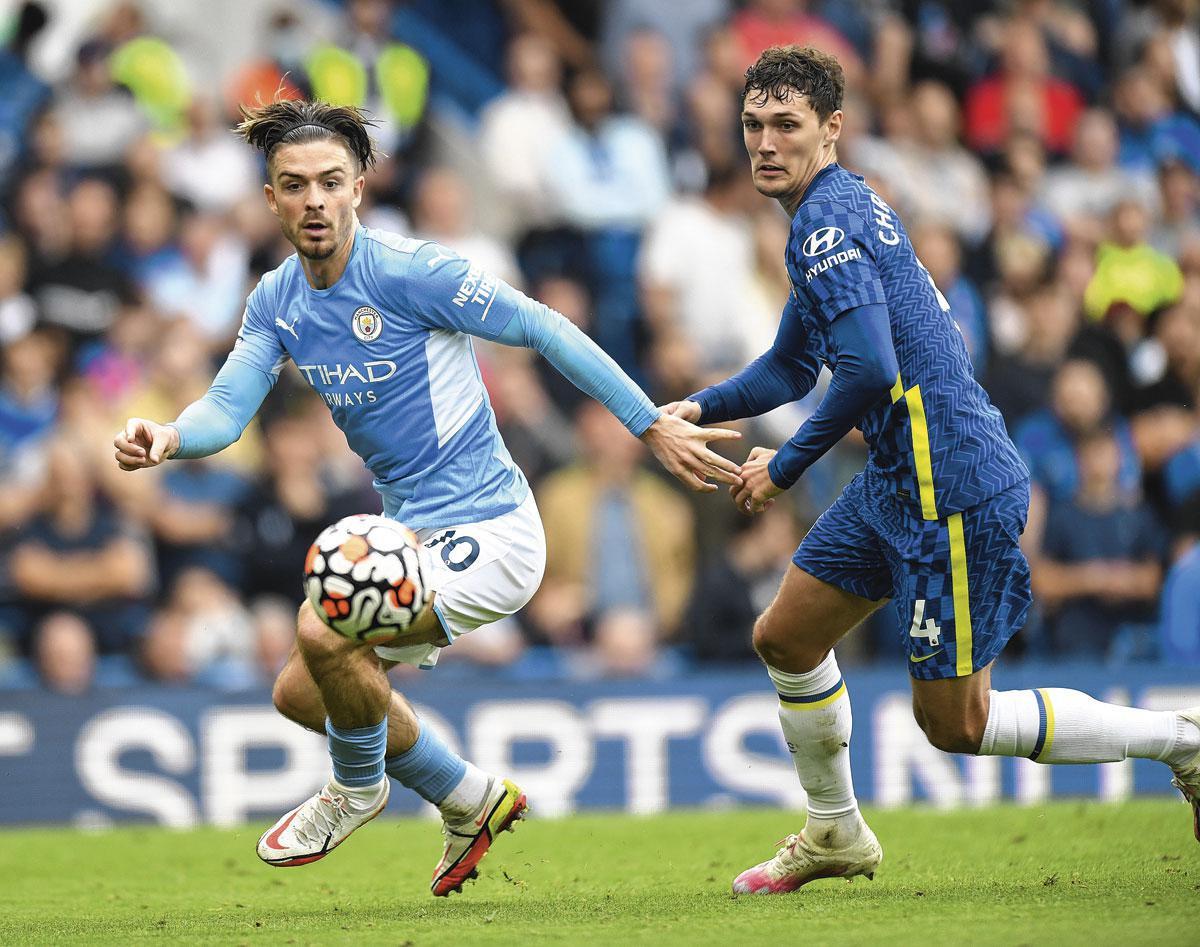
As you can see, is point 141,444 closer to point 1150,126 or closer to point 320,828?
point 320,828

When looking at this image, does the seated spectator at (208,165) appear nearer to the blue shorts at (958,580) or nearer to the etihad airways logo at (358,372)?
the etihad airways logo at (358,372)

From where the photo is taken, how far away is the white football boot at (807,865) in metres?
6.40

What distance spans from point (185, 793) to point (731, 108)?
6.65 meters

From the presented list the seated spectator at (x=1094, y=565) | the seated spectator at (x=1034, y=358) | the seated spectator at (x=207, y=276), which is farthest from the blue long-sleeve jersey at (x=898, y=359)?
the seated spectator at (x=207, y=276)

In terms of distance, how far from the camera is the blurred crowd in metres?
10.9

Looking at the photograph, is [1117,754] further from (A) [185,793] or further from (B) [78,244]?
(B) [78,244]

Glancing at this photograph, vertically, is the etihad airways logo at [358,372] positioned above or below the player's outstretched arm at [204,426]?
above

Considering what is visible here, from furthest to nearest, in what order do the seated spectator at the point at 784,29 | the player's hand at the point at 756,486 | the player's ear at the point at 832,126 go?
the seated spectator at the point at 784,29
the player's ear at the point at 832,126
the player's hand at the point at 756,486

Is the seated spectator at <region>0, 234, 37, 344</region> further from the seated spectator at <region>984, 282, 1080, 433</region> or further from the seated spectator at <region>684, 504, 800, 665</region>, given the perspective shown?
the seated spectator at <region>984, 282, 1080, 433</region>

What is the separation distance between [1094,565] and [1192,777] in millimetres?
5888

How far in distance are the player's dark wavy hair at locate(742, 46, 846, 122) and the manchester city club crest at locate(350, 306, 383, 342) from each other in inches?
58.5

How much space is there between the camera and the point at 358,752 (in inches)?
241

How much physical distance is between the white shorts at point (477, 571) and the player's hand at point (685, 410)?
2.09 feet

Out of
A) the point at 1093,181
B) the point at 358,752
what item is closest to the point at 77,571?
the point at 358,752
